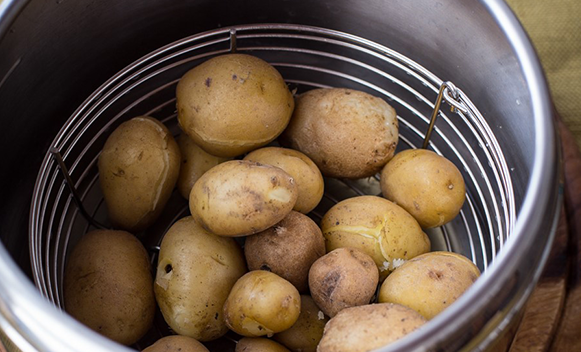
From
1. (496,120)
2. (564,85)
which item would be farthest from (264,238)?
(564,85)

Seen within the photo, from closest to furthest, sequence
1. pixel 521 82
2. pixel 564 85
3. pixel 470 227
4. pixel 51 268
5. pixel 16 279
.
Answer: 1. pixel 16 279
2. pixel 521 82
3. pixel 51 268
4. pixel 470 227
5. pixel 564 85

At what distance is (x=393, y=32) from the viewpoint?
2.25 feet

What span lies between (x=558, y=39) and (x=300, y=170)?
549 mm

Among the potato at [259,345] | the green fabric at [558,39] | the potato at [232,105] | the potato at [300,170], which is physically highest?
the green fabric at [558,39]

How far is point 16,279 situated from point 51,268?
0.25 metres

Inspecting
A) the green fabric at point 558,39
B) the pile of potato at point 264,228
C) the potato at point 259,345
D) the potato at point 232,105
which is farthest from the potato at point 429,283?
the green fabric at point 558,39

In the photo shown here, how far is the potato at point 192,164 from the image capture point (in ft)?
2.25

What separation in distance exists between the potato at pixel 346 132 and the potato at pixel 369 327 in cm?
21

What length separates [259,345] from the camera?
55 centimetres

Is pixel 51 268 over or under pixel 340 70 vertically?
under

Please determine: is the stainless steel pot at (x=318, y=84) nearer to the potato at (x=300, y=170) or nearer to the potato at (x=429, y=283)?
the potato at (x=429, y=283)

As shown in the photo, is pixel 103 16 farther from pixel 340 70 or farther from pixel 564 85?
pixel 564 85

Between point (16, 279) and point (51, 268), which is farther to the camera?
point (51, 268)

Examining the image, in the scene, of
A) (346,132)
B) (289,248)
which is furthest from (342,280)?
(346,132)
